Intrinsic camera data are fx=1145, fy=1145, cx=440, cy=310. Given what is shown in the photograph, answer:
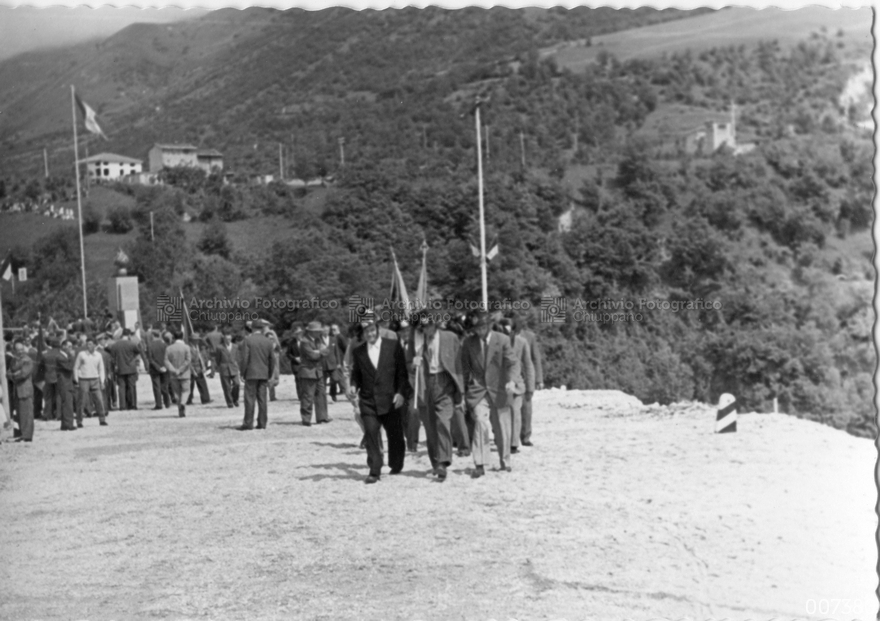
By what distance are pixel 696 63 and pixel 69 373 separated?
197 feet

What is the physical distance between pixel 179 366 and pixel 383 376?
10.0m

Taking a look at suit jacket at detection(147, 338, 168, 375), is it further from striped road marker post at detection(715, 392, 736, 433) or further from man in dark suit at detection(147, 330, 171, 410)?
striped road marker post at detection(715, 392, 736, 433)

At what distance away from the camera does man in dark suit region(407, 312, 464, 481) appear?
1130cm

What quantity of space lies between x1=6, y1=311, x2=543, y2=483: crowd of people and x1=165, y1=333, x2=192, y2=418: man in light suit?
21 mm

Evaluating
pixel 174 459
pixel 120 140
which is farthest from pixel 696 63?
pixel 174 459

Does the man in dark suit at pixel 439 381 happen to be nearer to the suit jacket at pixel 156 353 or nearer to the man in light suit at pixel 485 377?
the man in light suit at pixel 485 377

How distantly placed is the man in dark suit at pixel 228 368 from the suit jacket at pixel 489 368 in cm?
980

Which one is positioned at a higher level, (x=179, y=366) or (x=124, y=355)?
(x=124, y=355)

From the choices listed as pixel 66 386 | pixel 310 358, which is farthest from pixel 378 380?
pixel 66 386

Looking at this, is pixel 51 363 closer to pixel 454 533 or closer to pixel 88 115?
pixel 88 115

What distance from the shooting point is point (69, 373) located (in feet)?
58.1

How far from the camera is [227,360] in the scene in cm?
2105

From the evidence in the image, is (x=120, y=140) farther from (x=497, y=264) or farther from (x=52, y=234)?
(x=497, y=264)

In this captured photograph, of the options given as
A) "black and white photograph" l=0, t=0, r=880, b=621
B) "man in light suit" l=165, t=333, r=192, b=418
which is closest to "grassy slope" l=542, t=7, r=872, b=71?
"black and white photograph" l=0, t=0, r=880, b=621
